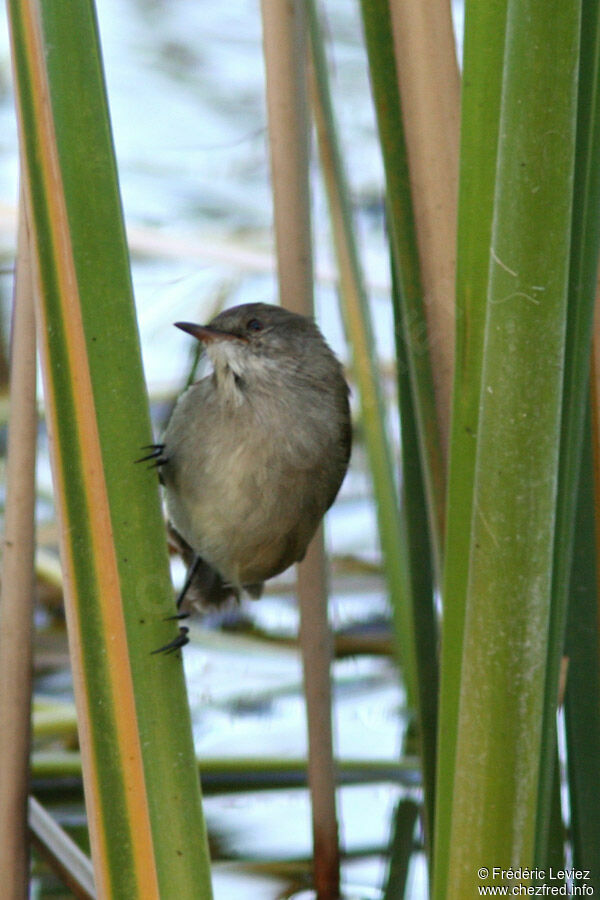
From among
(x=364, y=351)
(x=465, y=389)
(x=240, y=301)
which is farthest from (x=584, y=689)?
(x=240, y=301)

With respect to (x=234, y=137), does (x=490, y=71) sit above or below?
below

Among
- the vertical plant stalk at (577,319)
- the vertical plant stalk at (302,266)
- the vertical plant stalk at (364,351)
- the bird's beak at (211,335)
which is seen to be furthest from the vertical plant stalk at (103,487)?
the vertical plant stalk at (364,351)

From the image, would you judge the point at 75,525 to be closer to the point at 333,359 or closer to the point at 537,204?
the point at 537,204

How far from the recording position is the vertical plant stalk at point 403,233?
132 cm

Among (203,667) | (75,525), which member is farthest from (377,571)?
(75,525)

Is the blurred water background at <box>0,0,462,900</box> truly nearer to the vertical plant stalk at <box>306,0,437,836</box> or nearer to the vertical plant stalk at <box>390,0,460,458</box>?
the vertical plant stalk at <box>306,0,437,836</box>

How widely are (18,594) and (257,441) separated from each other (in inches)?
18.4

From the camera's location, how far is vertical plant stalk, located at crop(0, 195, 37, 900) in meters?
1.41

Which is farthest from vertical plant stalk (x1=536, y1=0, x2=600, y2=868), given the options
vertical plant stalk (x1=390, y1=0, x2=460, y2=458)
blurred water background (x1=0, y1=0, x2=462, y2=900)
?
blurred water background (x1=0, y1=0, x2=462, y2=900)

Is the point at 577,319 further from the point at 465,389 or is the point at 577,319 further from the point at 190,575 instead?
the point at 190,575

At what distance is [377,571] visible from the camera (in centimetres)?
329

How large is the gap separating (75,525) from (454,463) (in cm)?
37

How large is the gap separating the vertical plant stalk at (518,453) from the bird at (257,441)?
82 centimetres

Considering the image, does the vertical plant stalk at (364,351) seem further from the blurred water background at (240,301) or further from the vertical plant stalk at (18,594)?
the vertical plant stalk at (18,594)
